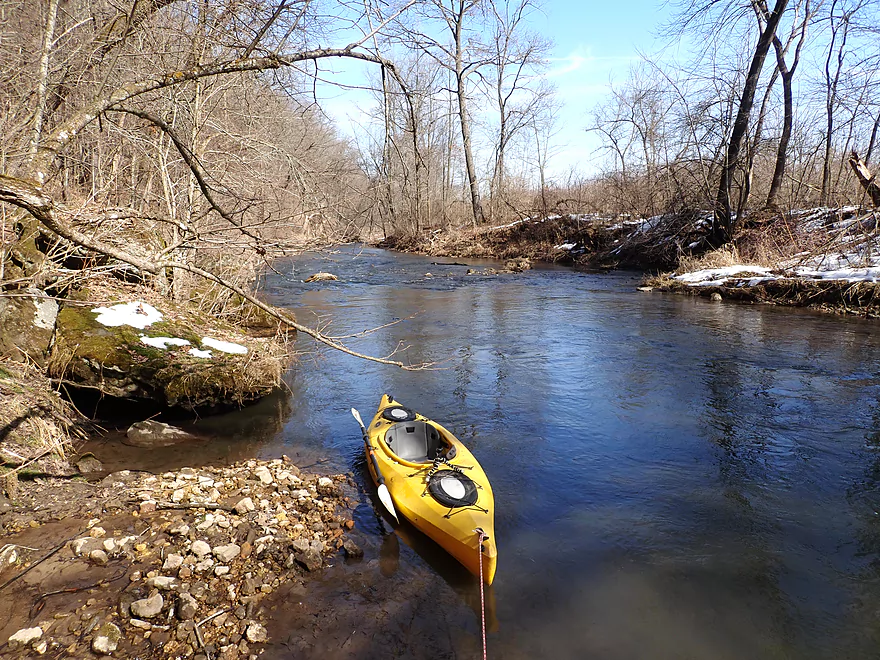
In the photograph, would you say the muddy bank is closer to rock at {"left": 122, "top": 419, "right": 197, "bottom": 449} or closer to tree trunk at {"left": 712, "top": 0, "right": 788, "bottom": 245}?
tree trunk at {"left": 712, "top": 0, "right": 788, "bottom": 245}

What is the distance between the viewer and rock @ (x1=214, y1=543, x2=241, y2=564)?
11.5 ft

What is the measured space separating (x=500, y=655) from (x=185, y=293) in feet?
23.2

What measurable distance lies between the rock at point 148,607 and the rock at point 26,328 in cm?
343

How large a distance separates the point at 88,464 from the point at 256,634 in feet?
8.96

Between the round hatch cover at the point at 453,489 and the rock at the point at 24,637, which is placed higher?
the round hatch cover at the point at 453,489

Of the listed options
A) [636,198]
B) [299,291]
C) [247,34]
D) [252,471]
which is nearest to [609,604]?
[252,471]

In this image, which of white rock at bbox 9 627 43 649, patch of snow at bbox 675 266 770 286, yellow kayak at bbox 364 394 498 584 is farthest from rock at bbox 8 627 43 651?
patch of snow at bbox 675 266 770 286

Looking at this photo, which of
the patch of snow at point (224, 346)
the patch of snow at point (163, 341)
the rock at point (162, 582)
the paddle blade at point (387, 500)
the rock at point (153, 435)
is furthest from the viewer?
the patch of snow at point (224, 346)

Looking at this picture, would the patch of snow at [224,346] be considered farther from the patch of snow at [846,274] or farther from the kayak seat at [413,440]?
the patch of snow at [846,274]

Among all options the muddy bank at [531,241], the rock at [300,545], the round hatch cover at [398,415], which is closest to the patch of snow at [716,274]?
the muddy bank at [531,241]

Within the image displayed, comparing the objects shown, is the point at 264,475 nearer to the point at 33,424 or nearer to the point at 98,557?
the point at 98,557

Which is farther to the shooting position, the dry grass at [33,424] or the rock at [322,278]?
the rock at [322,278]

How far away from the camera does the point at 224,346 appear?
649cm

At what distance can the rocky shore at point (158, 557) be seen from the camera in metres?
2.88
